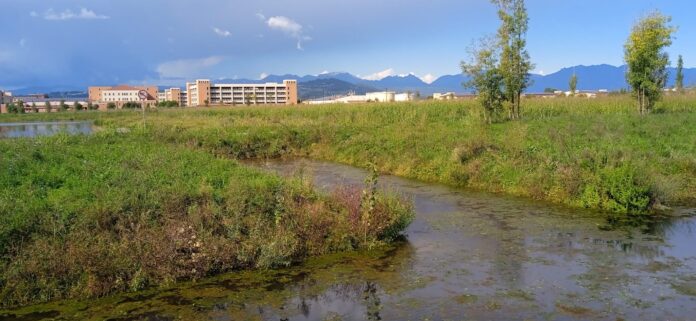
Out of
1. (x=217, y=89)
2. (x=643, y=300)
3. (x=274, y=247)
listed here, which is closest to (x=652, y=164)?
(x=643, y=300)

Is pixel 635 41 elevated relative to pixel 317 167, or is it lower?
elevated

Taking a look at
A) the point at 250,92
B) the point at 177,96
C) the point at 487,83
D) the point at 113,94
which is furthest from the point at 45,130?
the point at 113,94

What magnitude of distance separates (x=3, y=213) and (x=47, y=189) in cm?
221

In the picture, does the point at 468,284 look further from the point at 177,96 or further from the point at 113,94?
the point at 113,94

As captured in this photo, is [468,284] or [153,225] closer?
[468,284]

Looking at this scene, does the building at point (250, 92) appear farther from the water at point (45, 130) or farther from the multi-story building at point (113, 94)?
the water at point (45, 130)

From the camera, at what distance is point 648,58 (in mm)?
25766

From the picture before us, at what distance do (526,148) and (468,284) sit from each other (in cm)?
994

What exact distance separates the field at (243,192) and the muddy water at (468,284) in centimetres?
38

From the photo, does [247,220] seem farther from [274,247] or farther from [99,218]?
[99,218]

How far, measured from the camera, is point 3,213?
8.27m

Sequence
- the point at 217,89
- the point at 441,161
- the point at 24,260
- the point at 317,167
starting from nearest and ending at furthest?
1. the point at 24,260
2. the point at 441,161
3. the point at 317,167
4. the point at 217,89

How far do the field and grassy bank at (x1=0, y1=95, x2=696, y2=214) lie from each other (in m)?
0.05

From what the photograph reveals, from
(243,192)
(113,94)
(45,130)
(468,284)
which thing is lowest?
(468,284)
